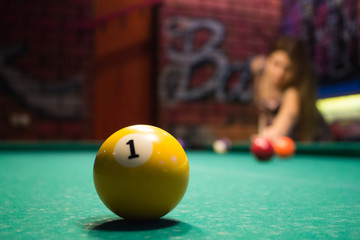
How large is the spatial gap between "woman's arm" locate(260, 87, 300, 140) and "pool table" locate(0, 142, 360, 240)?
245cm

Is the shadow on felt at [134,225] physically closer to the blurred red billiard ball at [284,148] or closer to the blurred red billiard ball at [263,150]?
the blurred red billiard ball at [263,150]

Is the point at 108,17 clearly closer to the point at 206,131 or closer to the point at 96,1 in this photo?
the point at 96,1

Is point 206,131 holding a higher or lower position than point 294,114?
lower

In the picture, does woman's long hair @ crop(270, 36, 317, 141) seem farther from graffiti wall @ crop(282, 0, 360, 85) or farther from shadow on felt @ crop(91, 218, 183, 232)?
shadow on felt @ crop(91, 218, 183, 232)

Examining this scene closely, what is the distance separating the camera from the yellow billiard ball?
4.28ft

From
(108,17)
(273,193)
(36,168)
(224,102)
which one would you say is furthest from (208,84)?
(273,193)

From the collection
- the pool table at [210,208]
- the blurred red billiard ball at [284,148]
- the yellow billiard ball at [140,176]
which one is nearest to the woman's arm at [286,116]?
the blurred red billiard ball at [284,148]

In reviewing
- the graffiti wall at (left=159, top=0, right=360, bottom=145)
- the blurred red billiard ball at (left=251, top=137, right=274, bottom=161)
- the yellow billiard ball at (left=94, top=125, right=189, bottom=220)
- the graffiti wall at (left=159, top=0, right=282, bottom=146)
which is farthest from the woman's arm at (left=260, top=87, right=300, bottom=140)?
the yellow billiard ball at (left=94, top=125, right=189, bottom=220)

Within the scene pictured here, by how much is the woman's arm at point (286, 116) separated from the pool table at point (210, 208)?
96.5 inches

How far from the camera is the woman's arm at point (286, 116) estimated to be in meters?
5.62

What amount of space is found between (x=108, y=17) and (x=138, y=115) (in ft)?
6.60

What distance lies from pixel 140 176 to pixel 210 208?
0.45 m

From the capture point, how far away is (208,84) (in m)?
8.44

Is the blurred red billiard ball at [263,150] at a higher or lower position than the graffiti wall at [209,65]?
lower
